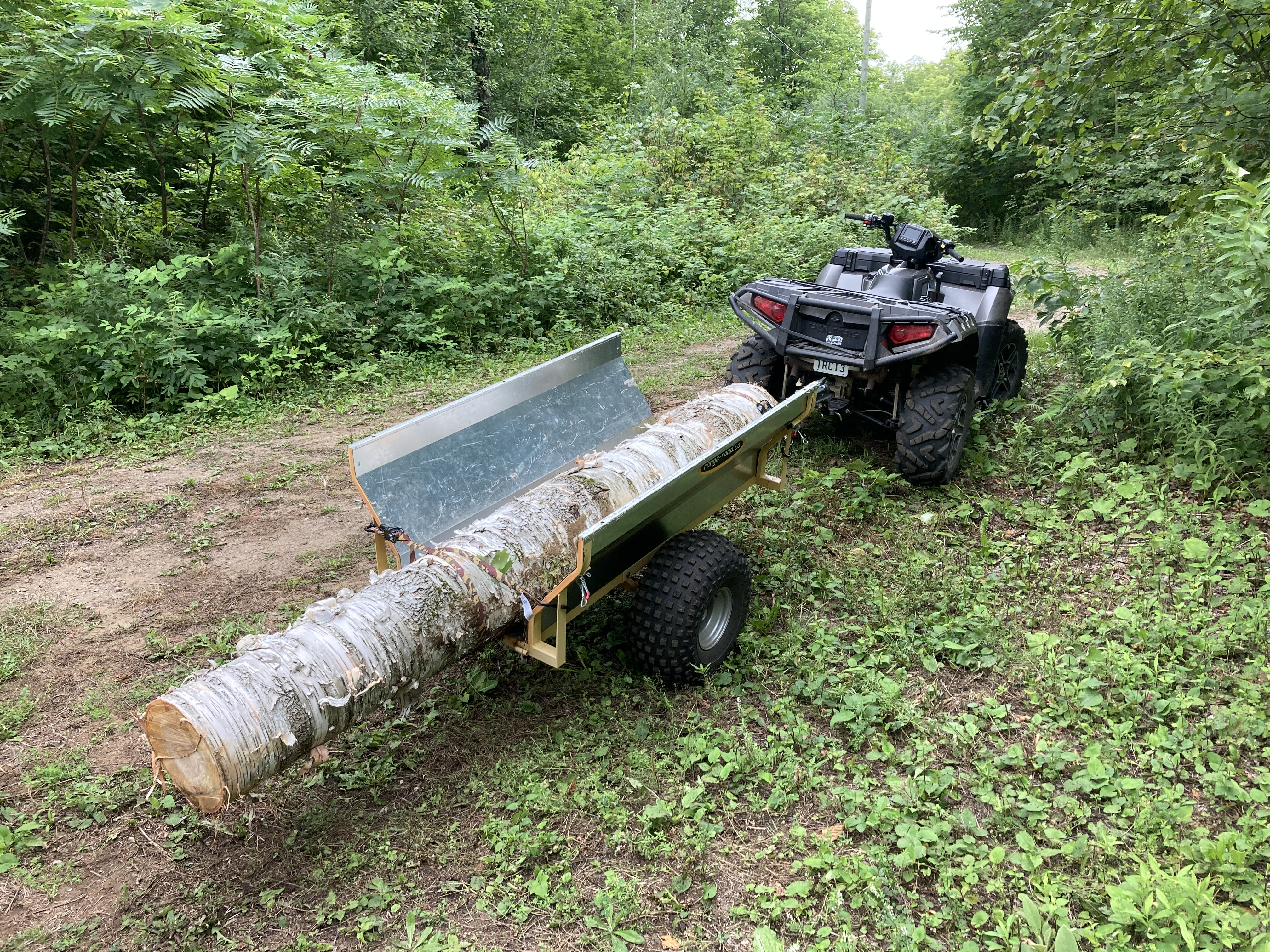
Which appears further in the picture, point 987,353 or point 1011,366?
point 1011,366

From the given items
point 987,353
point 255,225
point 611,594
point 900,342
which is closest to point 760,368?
point 900,342

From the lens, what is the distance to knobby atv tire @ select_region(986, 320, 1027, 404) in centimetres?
578

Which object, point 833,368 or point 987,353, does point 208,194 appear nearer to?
point 833,368

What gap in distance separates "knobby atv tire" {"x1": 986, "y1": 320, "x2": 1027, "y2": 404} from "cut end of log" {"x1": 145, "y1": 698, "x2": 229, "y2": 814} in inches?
210

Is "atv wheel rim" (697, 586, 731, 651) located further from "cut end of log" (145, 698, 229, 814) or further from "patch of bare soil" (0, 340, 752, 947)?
"cut end of log" (145, 698, 229, 814)

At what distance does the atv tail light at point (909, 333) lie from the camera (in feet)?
14.2

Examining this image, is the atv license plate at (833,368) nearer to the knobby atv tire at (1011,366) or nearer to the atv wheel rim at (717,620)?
the knobby atv tire at (1011,366)

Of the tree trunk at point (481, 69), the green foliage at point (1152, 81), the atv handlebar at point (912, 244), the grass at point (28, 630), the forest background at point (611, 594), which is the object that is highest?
the tree trunk at point (481, 69)

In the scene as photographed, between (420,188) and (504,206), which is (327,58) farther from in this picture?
(504,206)

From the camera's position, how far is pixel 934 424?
15.0 ft

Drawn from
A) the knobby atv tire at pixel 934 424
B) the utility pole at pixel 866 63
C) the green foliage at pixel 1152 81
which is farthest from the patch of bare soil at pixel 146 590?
the utility pole at pixel 866 63

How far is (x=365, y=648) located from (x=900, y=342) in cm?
335

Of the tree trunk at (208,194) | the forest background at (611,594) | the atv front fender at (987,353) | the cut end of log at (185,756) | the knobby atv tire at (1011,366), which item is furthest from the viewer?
the tree trunk at (208,194)

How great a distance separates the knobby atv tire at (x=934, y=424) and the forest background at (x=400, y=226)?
79 cm
